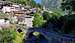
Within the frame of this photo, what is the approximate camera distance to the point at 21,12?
4000 cm

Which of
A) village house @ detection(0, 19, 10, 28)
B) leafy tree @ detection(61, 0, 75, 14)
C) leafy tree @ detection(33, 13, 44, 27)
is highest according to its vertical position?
leafy tree @ detection(61, 0, 75, 14)

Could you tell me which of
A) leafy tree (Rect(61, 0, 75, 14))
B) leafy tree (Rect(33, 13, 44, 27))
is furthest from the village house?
leafy tree (Rect(61, 0, 75, 14))

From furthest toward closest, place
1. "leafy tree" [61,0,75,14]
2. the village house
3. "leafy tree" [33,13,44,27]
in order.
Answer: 1. "leafy tree" [33,13,44,27]
2. the village house
3. "leafy tree" [61,0,75,14]

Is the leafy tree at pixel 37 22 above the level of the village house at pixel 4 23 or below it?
below

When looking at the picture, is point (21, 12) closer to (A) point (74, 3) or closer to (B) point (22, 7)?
(B) point (22, 7)

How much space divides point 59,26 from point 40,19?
7.89 m

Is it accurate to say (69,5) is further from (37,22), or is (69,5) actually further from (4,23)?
(37,22)

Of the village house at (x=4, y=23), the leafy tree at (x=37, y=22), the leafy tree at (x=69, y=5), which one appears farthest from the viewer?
the leafy tree at (x=37, y=22)

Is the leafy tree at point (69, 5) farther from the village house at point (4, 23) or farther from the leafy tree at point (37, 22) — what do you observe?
the village house at point (4, 23)

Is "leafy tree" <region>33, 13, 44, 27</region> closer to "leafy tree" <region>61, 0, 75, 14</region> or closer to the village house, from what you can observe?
the village house

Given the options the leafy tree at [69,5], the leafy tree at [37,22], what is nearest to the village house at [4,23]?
the leafy tree at [37,22]

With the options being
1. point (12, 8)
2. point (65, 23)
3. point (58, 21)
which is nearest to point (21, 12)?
point (12, 8)

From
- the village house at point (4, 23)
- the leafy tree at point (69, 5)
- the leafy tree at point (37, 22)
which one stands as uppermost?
the leafy tree at point (69, 5)

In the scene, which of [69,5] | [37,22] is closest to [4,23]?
[69,5]
